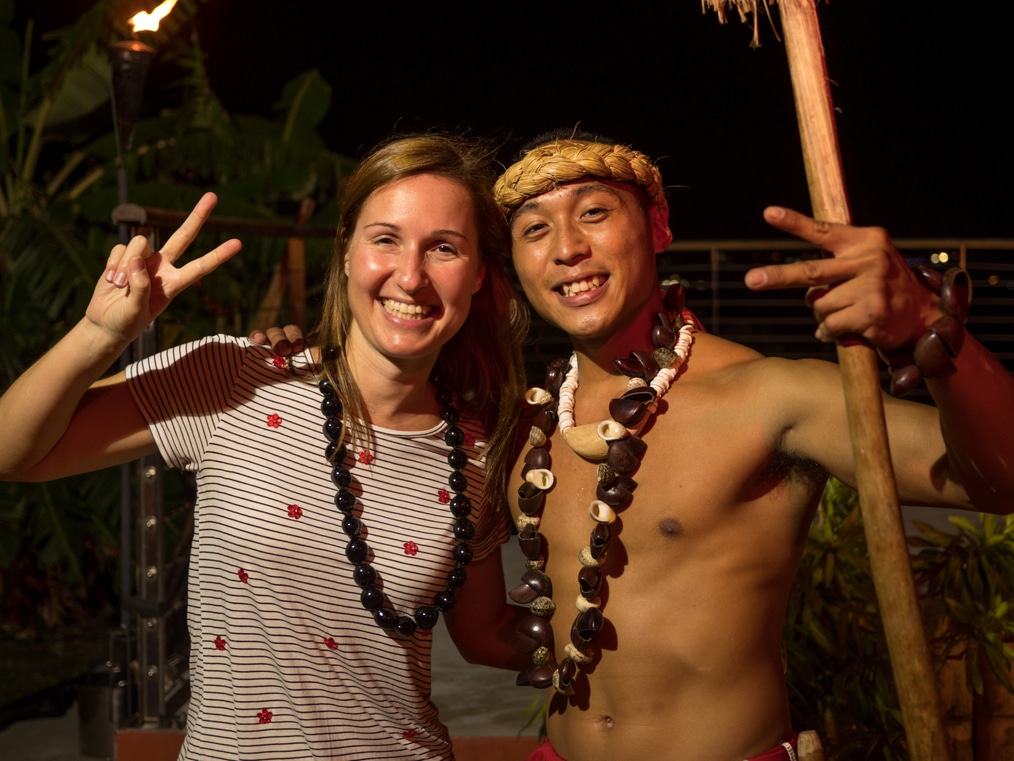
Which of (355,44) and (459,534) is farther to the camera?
(355,44)


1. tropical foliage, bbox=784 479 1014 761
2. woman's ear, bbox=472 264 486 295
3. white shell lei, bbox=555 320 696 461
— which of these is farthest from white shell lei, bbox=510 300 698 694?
tropical foliage, bbox=784 479 1014 761

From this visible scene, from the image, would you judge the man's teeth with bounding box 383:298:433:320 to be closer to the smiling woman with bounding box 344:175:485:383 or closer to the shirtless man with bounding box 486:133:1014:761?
the smiling woman with bounding box 344:175:485:383

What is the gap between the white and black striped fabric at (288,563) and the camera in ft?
6.22

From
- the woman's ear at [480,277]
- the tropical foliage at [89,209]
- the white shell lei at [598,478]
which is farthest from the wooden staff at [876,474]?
the tropical foliage at [89,209]

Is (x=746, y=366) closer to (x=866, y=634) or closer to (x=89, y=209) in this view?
(x=866, y=634)

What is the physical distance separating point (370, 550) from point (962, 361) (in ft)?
3.73

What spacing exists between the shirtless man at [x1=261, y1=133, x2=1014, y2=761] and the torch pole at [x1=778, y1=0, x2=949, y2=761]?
0.27m

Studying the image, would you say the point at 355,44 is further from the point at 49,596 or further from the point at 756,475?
the point at 756,475

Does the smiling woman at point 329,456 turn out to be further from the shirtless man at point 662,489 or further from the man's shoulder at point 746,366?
the man's shoulder at point 746,366

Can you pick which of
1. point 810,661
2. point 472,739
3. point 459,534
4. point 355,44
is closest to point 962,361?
point 459,534

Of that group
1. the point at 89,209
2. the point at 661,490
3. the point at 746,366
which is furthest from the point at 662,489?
the point at 89,209

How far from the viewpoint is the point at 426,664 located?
209cm

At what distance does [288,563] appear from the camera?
193 cm

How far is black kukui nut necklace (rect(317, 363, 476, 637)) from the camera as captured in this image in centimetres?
196
